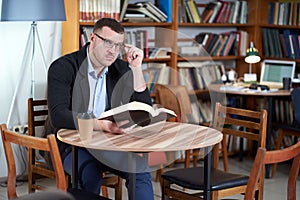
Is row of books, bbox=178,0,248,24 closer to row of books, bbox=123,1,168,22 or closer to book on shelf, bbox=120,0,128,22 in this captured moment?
row of books, bbox=123,1,168,22

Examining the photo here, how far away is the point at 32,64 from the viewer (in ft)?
15.4

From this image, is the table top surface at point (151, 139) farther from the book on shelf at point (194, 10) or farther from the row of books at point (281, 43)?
the row of books at point (281, 43)

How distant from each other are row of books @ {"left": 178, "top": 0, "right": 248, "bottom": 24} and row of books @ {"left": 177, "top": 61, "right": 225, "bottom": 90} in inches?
15.8

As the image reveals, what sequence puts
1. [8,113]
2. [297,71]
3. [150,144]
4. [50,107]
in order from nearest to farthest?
[150,144]
[50,107]
[8,113]
[297,71]

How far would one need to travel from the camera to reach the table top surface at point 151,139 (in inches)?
109

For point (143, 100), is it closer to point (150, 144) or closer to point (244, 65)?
point (150, 144)

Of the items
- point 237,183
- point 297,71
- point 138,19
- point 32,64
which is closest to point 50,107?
point 237,183

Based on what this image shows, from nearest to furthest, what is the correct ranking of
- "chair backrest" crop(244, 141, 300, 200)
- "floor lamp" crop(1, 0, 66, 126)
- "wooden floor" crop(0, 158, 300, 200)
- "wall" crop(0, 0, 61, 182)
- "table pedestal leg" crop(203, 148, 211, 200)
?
"chair backrest" crop(244, 141, 300, 200)
"table pedestal leg" crop(203, 148, 211, 200)
"floor lamp" crop(1, 0, 66, 126)
"wooden floor" crop(0, 158, 300, 200)
"wall" crop(0, 0, 61, 182)

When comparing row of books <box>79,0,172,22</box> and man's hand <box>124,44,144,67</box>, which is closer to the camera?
man's hand <box>124,44,144,67</box>

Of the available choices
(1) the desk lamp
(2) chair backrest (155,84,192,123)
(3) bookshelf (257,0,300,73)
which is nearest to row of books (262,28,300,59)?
(3) bookshelf (257,0,300,73)

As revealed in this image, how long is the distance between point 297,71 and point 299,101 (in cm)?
98

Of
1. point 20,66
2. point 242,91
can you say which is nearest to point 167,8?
point 242,91

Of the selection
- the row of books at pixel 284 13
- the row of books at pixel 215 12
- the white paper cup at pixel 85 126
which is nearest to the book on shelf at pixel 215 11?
the row of books at pixel 215 12

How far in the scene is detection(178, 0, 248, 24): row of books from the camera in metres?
5.51
